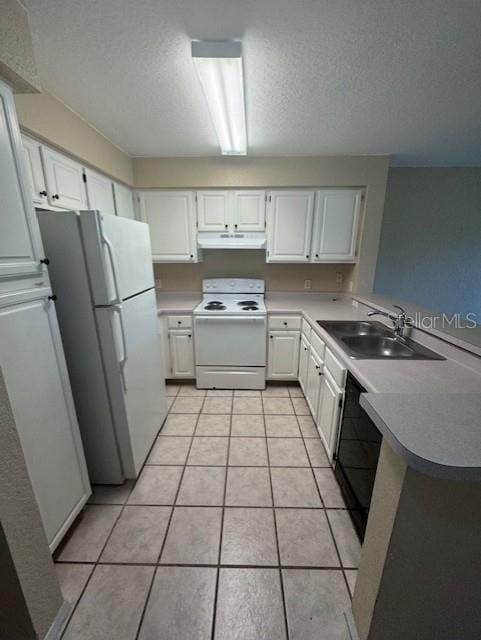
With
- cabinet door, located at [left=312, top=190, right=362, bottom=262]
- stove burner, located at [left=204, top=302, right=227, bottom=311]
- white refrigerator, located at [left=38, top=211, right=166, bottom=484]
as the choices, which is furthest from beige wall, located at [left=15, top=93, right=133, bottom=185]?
cabinet door, located at [left=312, top=190, right=362, bottom=262]

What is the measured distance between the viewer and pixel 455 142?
228 centimetres

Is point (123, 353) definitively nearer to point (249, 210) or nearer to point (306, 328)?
point (306, 328)

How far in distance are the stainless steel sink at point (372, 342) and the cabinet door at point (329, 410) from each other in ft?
0.92

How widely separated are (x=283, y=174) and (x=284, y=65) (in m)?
1.35

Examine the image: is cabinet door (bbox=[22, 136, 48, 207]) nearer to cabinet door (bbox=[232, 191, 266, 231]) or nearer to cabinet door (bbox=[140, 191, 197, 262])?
cabinet door (bbox=[140, 191, 197, 262])

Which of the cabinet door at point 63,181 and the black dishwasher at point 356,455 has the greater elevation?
the cabinet door at point 63,181

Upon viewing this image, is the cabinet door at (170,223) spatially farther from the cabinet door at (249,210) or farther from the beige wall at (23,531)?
the beige wall at (23,531)

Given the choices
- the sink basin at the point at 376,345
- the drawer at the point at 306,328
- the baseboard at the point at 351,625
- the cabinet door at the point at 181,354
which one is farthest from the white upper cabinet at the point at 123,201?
the baseboard at the point at 351,625

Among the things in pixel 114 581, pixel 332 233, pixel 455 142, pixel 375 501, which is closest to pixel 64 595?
pixel 114 581

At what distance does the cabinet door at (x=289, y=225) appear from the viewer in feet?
8.91

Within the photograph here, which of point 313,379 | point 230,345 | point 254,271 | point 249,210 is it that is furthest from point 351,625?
point 249,210

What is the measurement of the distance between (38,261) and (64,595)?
150cm

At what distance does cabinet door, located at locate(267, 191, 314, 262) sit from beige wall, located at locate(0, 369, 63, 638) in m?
2.52

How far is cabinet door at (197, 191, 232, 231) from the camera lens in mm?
2744
